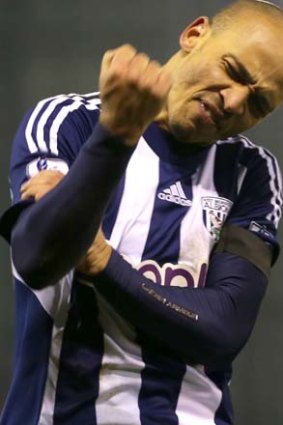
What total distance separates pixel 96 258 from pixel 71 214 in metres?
0.15

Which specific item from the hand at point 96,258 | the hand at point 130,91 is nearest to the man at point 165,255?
the hand at point 96,258

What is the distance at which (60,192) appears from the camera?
0.73 metres

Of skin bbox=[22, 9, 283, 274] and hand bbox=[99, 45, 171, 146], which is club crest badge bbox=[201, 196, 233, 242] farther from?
hand bbox=[99, 45, 171, 146]

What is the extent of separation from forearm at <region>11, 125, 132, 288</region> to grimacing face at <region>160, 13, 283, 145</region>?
30cm

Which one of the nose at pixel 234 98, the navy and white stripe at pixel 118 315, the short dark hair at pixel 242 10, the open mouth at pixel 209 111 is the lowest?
the navy and white stripe at pixel 118 315

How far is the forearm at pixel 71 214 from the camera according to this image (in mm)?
715

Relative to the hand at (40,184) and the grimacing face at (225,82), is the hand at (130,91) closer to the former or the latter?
the hand at (40,184)

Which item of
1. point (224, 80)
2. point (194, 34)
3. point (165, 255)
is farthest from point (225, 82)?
point (165, 255)

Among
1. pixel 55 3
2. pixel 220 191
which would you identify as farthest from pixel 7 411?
pixel 55 3

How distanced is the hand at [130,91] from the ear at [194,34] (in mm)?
380

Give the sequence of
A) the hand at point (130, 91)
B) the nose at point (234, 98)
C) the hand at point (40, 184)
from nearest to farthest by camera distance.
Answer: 1. the hand at point (130, 91)
2. the hand at point (40, 184)
3. the nose at point (234, 98)

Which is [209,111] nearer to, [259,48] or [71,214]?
[259,48]

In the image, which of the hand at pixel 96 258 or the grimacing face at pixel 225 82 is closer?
the hand at pixel 96 258

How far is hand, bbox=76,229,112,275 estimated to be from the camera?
0.87 meters
